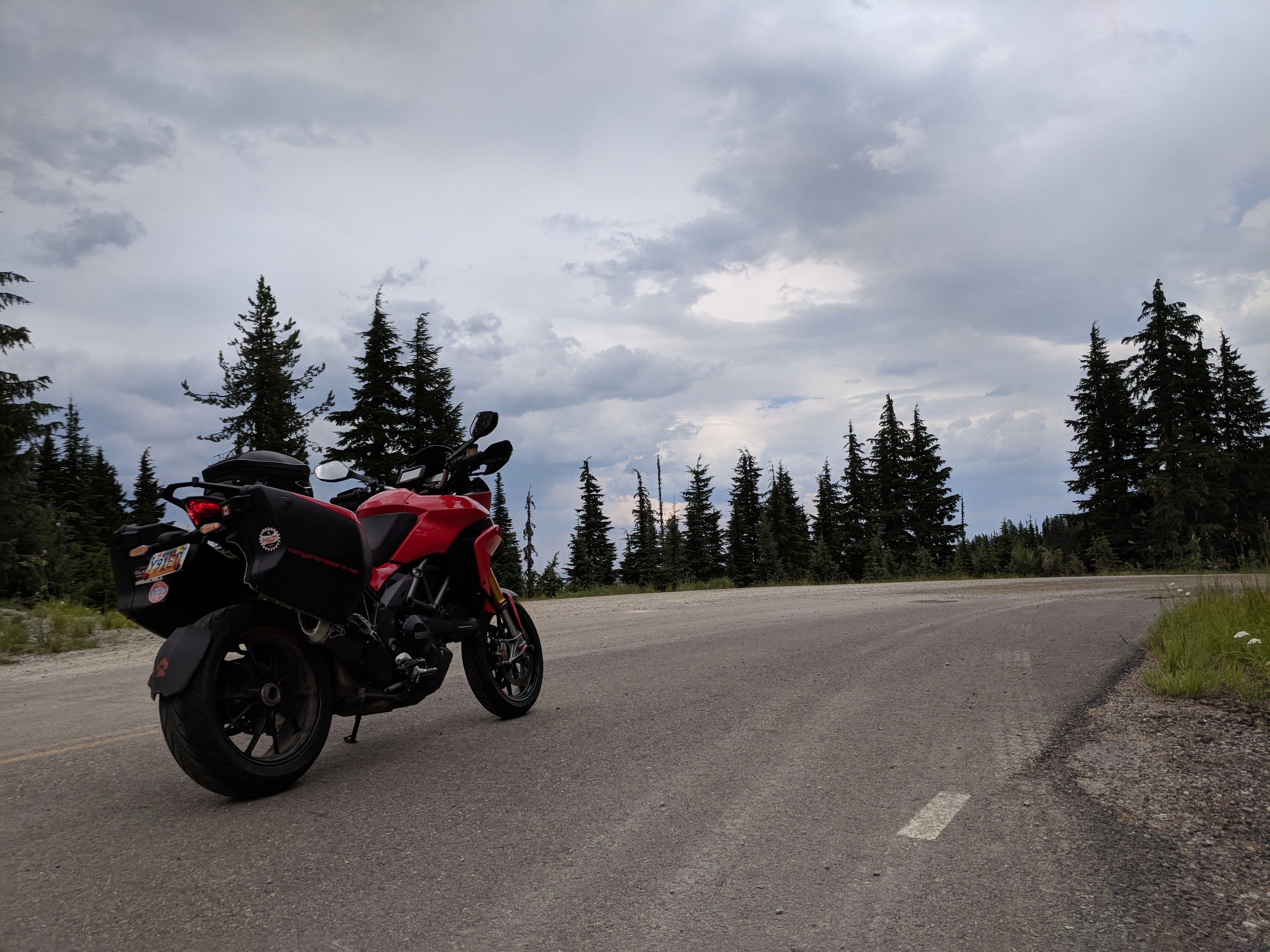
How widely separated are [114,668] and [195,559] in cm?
576

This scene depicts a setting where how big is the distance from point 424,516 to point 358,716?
1.16 meters

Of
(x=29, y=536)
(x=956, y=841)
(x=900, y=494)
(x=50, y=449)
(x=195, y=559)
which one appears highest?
(x=50, y=449)

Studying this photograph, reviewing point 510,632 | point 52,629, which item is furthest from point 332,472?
point 52,629

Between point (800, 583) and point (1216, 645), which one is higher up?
point (800, 583)

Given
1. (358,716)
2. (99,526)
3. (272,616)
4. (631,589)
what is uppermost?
(99,526)

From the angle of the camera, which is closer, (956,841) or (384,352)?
(956,841)

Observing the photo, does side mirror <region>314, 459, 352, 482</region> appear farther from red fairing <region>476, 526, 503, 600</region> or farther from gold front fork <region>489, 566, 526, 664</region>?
gold front fork <region>489, 566, 526, 664</region>

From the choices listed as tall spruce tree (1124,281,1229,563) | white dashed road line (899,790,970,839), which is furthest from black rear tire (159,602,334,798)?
tall spruce tree (1124,281,1229,563)

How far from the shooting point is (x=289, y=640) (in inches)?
142

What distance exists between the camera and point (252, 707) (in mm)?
3566

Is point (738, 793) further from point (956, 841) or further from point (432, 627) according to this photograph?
point (432, 627)

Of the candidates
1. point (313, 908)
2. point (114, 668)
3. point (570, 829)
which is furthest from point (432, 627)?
point (114, 668)

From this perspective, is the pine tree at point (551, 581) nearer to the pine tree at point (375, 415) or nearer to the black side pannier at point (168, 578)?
the pine tree at point (375, 415)

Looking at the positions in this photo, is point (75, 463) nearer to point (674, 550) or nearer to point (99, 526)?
point (99, 526)
